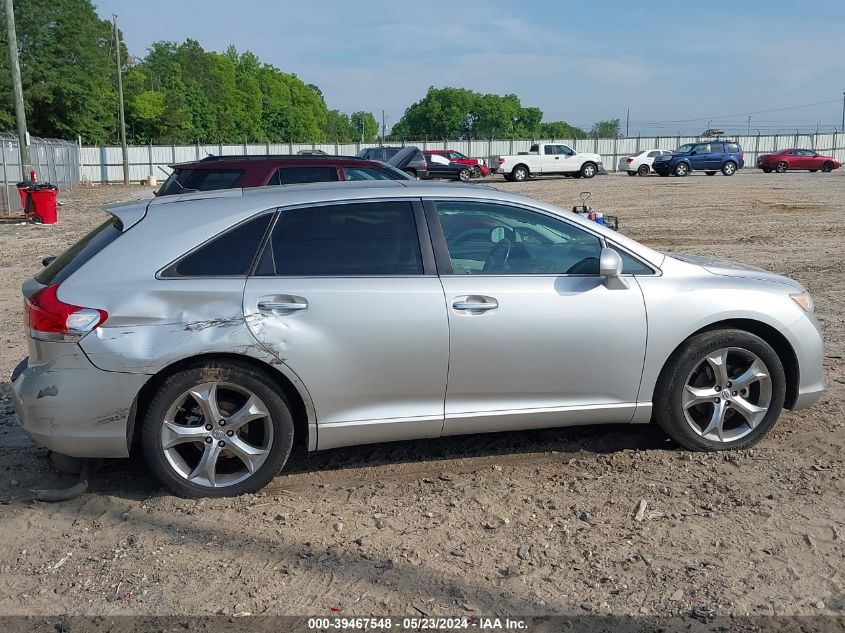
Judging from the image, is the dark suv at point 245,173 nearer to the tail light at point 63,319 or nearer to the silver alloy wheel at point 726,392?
the tail light at point 63,319

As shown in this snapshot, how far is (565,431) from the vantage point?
17.9 ft

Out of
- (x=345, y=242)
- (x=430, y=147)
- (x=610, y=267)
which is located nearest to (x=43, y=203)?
(x=345, y=242)

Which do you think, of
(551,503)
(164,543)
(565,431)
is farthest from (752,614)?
(164,543)

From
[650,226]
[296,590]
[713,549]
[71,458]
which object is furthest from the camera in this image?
[650,226]

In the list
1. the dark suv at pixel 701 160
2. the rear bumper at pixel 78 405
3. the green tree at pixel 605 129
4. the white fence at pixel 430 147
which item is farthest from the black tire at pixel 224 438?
the green tree at pixel 605 129

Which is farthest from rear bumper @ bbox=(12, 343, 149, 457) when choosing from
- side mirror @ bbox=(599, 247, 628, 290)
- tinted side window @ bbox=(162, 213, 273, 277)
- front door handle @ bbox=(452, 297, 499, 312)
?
side mirror @ bbox=(599, 247, 628, 290)

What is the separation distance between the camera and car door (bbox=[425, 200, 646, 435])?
4586 mm

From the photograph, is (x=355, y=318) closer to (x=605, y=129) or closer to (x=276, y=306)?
(x=276, y=306)

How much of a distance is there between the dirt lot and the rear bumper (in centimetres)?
37

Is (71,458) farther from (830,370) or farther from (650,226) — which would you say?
(650,226)

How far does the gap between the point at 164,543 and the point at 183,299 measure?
3.88ft

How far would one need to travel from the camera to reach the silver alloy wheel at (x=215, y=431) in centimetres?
431

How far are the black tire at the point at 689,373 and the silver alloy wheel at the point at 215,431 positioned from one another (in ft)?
7.33

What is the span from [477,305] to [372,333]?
58 centimetres
